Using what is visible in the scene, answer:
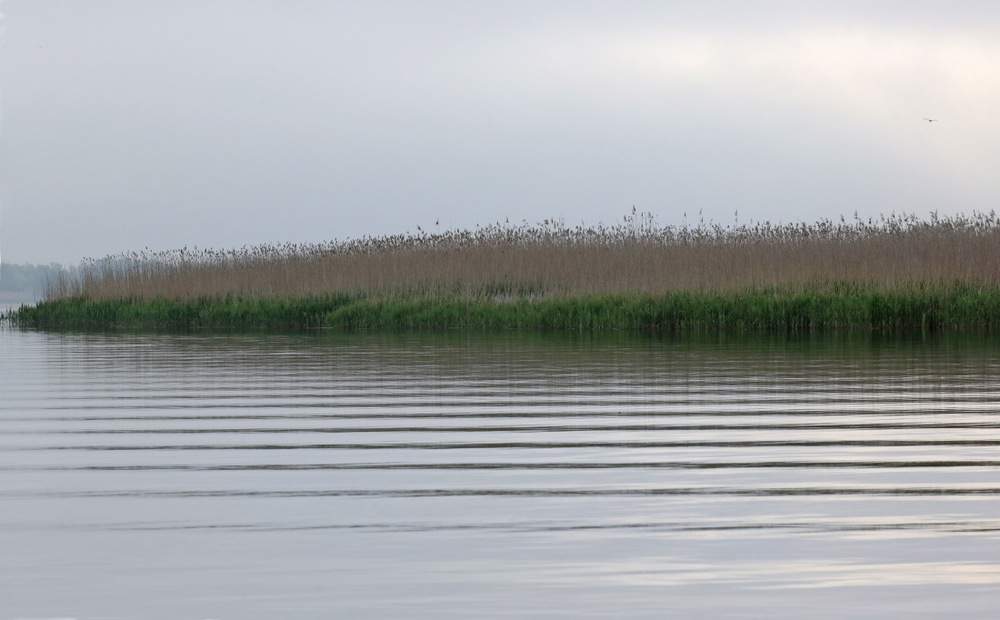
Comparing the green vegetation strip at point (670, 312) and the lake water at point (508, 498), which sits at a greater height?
the green vegetation strip at point (670, 312)

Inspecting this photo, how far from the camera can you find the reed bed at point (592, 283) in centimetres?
1555

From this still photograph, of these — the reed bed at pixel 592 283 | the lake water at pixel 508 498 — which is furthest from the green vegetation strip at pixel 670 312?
the lake water at pixel 508 498

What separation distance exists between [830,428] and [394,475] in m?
2.19

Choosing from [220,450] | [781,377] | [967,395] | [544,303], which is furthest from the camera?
[544,303]

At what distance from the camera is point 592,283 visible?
695 inches

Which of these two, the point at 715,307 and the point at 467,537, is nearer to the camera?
the point at 467,537

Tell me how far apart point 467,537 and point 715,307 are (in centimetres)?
1270

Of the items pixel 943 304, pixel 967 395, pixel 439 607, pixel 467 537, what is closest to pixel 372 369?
pixel 967 395

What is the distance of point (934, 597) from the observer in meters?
2.77

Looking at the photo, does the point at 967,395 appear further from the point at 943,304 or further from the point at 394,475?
the point at 943,304

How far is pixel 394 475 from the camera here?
442cm

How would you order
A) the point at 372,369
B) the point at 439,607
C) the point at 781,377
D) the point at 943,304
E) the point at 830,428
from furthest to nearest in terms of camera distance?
the point at 943,304
the point at 372,369
the point at 781,377
the point at 830,428
the point at 439,607

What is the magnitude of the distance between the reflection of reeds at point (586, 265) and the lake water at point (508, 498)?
8217mm

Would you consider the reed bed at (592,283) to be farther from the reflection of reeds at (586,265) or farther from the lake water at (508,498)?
the lake water at (508,498)
